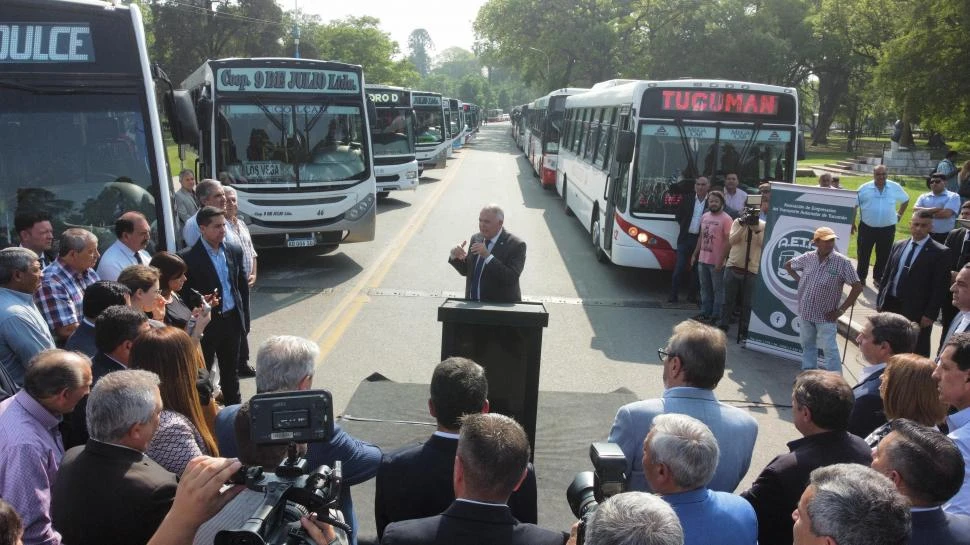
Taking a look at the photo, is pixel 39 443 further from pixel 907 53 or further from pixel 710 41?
pixel 710 41

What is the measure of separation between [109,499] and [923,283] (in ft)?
24.6

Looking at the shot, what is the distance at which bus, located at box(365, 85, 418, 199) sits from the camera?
22078mm

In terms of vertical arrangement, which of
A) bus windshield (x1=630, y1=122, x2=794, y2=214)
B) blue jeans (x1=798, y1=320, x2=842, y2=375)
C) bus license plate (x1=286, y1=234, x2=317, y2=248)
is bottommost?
blue jeans (x1=798, y1=320, x2=842, y2=375)

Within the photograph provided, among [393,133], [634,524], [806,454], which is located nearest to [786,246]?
[806,454]

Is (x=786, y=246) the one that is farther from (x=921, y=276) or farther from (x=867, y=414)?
(x=867, y=414)

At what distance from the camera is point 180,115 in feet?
24.0

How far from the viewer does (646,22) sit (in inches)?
2089

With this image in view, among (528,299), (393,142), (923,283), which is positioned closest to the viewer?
(923,283)

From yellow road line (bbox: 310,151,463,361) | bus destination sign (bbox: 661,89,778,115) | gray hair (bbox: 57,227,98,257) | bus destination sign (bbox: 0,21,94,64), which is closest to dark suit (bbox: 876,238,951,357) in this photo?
bus destination sign (bbox: 661,89,778,115)

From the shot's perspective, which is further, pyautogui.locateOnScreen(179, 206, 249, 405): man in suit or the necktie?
the necktie

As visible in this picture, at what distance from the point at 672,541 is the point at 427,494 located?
1322 mm

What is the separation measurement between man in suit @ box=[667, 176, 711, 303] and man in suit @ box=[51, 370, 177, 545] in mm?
8858

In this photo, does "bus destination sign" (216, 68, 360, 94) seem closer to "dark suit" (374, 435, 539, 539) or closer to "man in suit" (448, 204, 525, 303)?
"man in suit" (448, 204, 525, 303)

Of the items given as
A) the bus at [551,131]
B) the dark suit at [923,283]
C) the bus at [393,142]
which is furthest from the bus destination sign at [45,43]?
the bus at [551,131]
